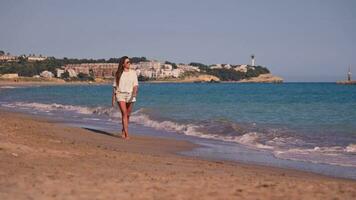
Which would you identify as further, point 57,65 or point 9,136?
point 57,65

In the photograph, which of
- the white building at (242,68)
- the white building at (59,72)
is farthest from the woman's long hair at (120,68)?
the white building at (242,68)

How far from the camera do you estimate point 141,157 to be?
9.11 m

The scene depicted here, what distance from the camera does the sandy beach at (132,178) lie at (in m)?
5.60

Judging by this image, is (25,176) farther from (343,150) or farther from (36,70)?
(36,70)

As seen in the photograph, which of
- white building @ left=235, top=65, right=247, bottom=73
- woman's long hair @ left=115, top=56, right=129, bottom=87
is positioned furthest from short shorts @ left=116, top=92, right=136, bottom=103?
white building @ left=235, top=65, right=247, bottom=73

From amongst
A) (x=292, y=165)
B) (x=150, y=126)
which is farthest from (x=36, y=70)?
(x=292, y=165)

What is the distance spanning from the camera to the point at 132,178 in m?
6.48

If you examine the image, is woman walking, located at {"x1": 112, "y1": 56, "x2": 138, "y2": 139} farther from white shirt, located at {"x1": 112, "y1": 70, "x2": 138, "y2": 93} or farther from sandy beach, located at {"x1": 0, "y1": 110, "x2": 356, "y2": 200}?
sandy beach, located at {"x1": 0, "y1": 110, "x2": 356, "y2": 200}

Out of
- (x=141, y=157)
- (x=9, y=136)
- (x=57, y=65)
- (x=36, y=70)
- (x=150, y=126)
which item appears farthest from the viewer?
(x=57, y=65)

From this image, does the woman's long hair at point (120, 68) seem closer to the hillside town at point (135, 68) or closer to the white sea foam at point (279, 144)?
the white sea foam at point (279, 144)

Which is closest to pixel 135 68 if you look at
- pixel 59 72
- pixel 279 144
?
pixel 59 72

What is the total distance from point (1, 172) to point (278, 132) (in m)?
10.5

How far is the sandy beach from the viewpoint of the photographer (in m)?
5.60

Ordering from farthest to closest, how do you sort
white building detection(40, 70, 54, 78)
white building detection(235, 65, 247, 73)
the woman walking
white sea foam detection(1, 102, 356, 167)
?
white building detection(235, 65, 247, 73), white building detection(40, 70, 54, 78), the woman walking, white sea foam detection(1, 102, 356, 167)
